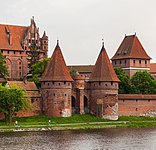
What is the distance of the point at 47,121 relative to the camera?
5569cm

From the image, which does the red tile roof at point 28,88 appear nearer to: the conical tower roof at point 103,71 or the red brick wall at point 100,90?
the red brick wall at point 100,90

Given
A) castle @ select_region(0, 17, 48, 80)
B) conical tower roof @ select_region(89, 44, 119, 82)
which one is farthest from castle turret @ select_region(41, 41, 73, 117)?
castle @ select_region(0, 17, 48, 80)

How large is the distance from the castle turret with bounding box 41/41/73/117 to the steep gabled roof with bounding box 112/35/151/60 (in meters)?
22.9

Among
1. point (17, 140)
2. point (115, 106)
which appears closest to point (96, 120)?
point (115, 106)

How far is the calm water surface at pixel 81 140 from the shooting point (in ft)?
131

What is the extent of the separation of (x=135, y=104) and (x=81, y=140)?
68.9 ft

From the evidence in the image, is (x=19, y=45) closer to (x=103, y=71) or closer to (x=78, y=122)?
(x=103, y=71)

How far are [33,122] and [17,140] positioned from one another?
11.4 meters

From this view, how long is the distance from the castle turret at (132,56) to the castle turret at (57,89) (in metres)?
22.7

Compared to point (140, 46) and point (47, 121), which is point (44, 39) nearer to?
point (140, 46)

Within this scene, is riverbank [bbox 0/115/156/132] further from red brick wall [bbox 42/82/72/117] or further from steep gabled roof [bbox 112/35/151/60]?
steep gabled roof [bbox 112/35/151/60]

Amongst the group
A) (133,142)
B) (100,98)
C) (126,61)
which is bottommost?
(133,142)

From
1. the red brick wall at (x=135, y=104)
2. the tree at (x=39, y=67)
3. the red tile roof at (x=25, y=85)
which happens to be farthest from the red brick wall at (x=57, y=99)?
the tree at (x=39, y=67)

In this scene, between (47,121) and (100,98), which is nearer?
(47,121)
